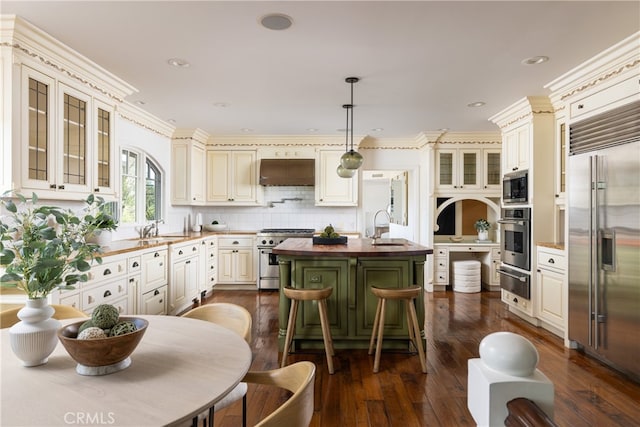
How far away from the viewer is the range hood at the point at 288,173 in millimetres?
6145

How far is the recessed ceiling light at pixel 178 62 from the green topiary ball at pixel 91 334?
105 inches

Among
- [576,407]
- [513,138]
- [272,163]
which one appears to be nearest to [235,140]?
[272,163]

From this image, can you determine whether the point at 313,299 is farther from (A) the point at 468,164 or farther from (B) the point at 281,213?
(A) the point at 468,164

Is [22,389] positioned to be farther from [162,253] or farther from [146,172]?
[146,172]

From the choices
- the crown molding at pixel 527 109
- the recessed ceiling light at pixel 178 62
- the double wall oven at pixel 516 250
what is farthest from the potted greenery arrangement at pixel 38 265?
the crown molding at pixel 527 109

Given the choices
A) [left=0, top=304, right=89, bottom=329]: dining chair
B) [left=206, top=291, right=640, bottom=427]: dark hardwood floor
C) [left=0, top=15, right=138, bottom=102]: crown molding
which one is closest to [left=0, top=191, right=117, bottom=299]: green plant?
[left=0, top=304, right=89, bottom=329]: dining chair

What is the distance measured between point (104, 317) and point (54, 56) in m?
2.66

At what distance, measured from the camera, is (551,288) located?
3.88 m

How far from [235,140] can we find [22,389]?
5.65 m

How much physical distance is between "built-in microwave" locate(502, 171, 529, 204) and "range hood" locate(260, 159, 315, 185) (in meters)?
2.87

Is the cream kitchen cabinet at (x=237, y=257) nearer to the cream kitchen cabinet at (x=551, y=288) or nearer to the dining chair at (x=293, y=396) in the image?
the cream kitchen cabinet at (x=551, y=288)

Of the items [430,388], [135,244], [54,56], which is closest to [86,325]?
[430,388]

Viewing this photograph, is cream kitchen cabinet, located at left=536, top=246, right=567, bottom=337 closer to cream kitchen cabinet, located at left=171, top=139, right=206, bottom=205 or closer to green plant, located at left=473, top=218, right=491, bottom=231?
green plant, located at left=473, top=218, right=491, bottom=231

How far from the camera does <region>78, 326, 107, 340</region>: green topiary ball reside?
3.64ft
